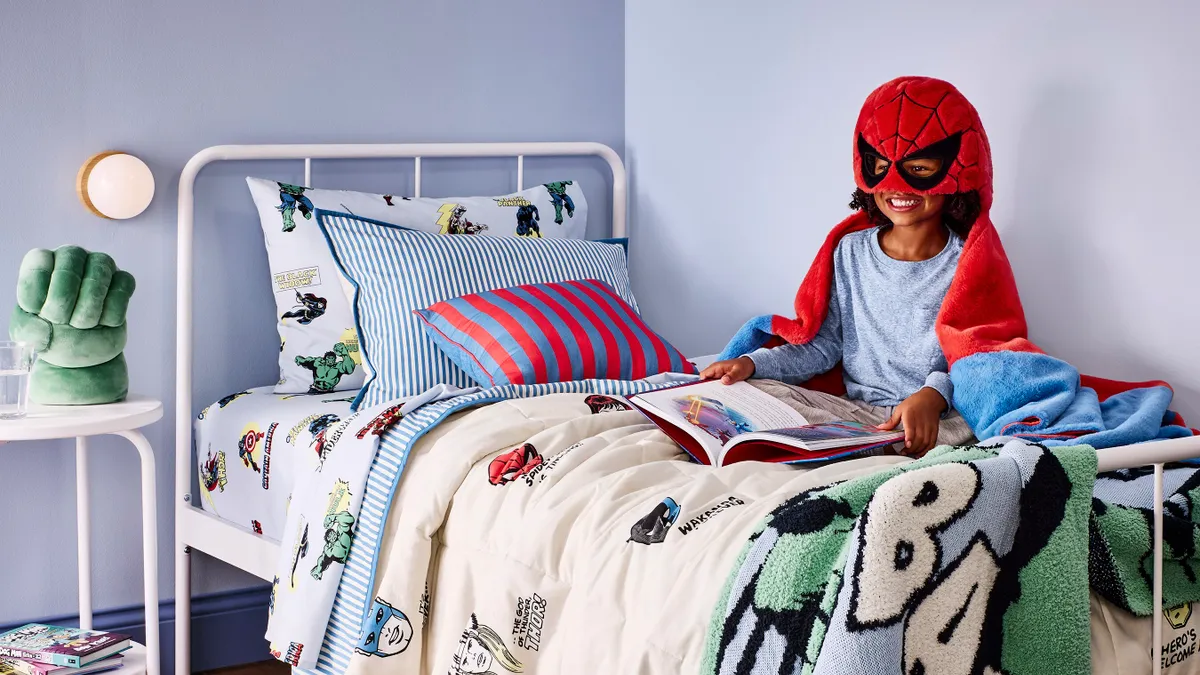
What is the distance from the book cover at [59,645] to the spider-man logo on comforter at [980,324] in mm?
1111

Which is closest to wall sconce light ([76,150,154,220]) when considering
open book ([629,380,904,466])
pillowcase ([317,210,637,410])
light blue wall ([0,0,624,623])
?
light blue wall ([0,0,624,623])

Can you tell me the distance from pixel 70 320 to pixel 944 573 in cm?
144

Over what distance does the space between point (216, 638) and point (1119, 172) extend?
5.94 ft

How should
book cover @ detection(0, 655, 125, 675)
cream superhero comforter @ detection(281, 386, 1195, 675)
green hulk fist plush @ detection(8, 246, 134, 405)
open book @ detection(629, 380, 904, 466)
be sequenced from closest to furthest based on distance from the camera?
cream superhero comforter @ detection(281, 386, 1195, 675), open book @ detection(629, 380, 904, 466), book cover @ detection(0, 655, 125, 675), green hulk fist plush @ detection(8, 246, 134, 405)

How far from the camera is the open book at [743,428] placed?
1.42 metres

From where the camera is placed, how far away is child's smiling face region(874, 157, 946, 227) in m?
1.69

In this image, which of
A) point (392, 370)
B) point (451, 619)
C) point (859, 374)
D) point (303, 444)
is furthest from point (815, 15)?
point (451, 619)

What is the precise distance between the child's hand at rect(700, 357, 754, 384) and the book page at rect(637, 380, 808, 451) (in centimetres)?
6

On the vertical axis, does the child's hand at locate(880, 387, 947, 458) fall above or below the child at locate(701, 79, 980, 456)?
below

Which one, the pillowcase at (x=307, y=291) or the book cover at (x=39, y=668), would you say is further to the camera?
the pillowcase at (x=307, y=291)

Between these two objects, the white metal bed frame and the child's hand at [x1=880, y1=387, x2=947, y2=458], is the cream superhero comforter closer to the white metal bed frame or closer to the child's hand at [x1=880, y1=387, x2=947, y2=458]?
the child's hand at [x1=880, y1=387, x2=947, y2=458]

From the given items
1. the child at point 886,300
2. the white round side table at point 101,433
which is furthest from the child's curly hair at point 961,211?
the white round side table at point 101,433

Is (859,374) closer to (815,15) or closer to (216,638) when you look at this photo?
(815,15)

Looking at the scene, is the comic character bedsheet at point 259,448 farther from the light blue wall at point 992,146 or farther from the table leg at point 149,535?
the light blue wall at point 992,146
